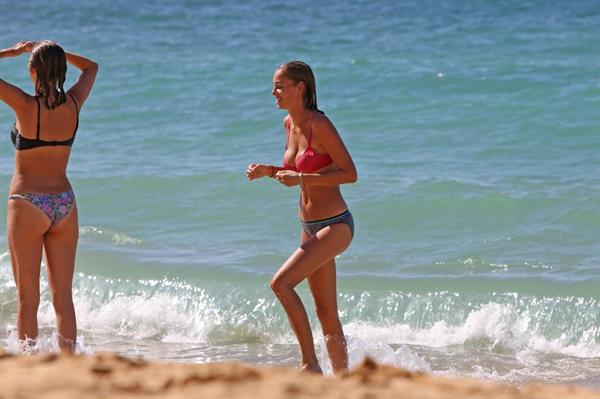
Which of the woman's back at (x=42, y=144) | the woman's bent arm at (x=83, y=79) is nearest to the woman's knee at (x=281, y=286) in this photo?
the woman's back at (x=42, y=144)

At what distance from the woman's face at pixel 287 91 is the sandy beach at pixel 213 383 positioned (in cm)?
205

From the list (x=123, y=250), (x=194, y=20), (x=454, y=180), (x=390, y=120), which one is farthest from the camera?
(x=194, y=20)

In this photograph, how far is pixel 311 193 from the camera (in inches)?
253

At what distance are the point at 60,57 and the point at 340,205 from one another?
1607 mm

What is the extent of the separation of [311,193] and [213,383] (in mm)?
2215

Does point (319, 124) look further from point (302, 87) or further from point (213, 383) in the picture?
point (213, 383)

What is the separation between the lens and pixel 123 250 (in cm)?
1072

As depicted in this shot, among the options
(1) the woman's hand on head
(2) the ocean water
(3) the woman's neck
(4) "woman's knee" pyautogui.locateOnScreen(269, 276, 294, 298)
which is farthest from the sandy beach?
(2) the ocean water

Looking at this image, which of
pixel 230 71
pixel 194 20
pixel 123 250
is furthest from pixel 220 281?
pixel 194 20

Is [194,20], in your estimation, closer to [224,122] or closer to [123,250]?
[224,122]

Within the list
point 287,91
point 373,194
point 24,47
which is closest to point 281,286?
point 287,91

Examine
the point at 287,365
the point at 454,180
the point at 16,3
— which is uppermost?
the point at 16,3

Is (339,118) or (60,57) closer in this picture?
(60,57)

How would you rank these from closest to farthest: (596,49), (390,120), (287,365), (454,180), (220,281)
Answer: (287,365) < (220,281) < (454,180) < (390,120) < (596,49)
